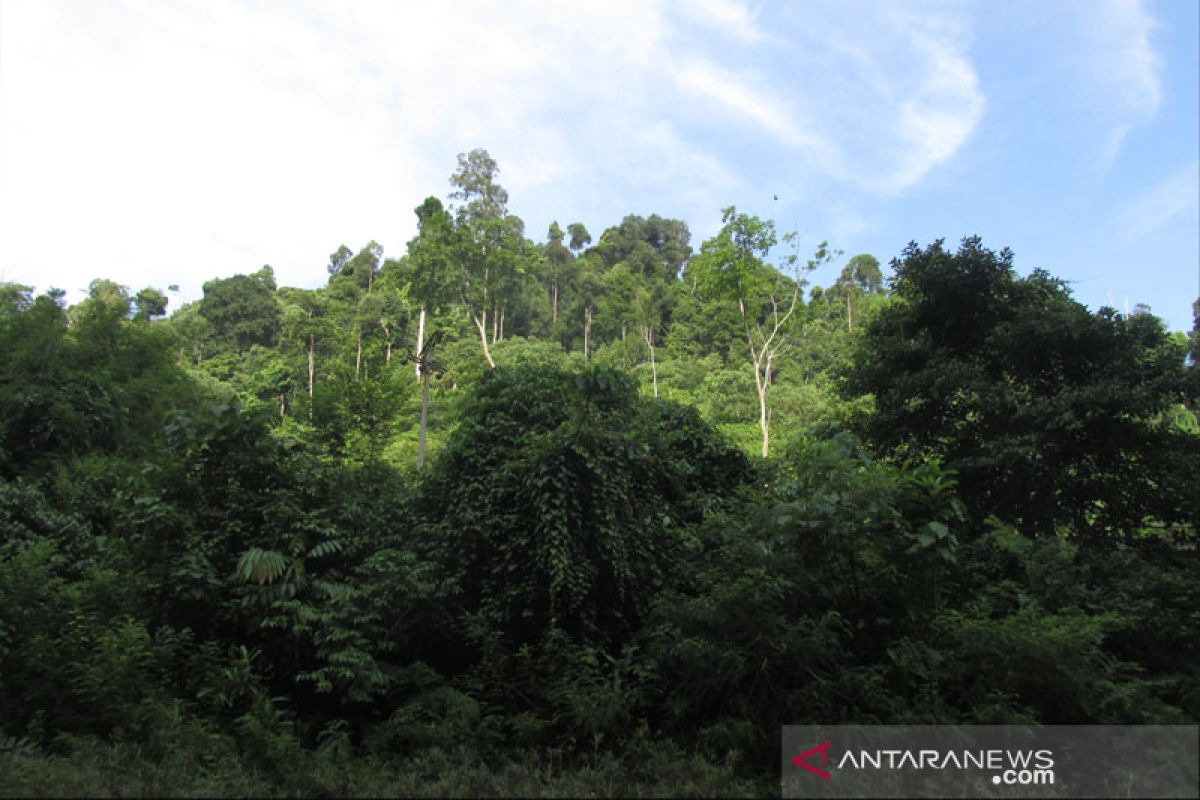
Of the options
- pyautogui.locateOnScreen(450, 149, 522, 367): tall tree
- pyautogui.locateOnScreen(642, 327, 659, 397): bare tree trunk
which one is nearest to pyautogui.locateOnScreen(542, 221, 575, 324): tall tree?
pyautogui.locateOnScreen(642, 327, 659, 397): bare tree trunk

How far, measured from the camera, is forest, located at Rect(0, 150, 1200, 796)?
560 centimetres

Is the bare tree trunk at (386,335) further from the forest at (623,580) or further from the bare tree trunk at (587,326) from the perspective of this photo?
the forest at (623,580)

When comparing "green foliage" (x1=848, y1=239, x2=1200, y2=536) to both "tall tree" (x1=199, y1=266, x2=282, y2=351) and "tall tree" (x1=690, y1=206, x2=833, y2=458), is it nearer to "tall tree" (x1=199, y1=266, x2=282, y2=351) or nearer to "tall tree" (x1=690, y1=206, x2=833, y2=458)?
"tall tree" (x1=690, y1=206, x2=833, y2=458)

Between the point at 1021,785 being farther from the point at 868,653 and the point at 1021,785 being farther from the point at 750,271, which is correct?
the point at 750,271

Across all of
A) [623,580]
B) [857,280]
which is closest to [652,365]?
[857,280]

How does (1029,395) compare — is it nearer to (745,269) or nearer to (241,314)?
(745,269)

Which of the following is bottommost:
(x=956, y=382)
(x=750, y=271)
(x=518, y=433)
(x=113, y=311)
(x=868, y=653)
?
(x=868, y=653)

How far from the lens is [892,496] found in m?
6.19

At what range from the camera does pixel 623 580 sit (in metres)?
7.22

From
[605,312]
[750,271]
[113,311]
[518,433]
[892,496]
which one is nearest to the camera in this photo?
[892,496]

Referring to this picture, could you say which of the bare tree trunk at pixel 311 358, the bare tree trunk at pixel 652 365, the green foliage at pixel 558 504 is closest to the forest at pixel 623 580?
the green foliage at pixel 558 504

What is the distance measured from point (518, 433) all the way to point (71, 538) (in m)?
6.65

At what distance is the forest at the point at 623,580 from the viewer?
5.60m

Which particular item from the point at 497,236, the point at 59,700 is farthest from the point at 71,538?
the point at 497,236
